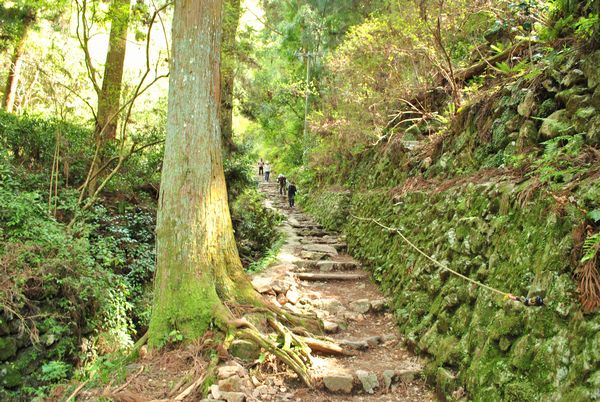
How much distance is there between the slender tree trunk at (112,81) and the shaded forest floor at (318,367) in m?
5.53

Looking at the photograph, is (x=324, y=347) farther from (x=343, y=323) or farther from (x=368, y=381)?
(x=343, y=323)

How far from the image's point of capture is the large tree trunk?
4.51 metres

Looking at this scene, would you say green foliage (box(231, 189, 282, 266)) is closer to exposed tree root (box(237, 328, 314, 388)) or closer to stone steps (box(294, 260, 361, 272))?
stone steps (box(294, 260, 361, 272))

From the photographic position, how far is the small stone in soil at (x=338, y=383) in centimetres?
396

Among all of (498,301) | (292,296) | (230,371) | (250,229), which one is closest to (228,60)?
(250,229)

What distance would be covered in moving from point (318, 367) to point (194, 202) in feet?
7.46

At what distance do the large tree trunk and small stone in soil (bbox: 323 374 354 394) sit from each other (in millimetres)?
1292

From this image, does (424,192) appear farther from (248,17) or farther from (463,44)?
(248,17)

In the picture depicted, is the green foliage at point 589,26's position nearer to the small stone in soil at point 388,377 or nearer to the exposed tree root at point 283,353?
the small stone in soil at point 388,377

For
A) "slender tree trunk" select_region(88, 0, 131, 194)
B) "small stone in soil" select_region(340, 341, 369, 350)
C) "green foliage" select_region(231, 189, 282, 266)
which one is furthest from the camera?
"green foliage" select_region(231, 189, 282, 266)

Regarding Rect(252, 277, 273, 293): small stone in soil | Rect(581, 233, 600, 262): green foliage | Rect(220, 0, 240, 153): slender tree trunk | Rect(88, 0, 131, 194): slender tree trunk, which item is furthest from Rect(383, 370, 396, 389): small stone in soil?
Rect(220, 0, 240, 153): slender tree trunk

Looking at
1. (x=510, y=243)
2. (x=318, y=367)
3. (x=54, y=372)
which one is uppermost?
(x=510, y=243)

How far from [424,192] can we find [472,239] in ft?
7.85

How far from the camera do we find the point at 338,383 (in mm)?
3984
